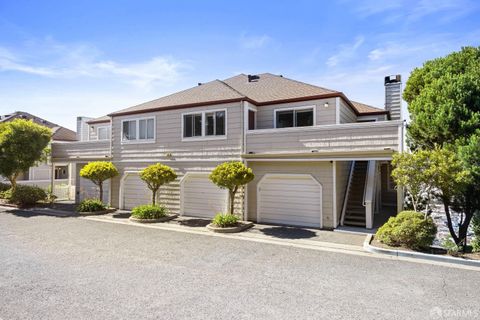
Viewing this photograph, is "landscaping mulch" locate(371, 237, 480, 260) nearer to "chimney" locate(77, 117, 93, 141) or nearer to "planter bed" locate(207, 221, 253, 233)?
"planter bed" locate(207, 221, 253, 233)

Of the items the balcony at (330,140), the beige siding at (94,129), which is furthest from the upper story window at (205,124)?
the beige siding at (94,129)

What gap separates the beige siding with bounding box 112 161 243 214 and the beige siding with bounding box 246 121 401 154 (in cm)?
247

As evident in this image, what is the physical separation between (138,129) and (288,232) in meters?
10.1

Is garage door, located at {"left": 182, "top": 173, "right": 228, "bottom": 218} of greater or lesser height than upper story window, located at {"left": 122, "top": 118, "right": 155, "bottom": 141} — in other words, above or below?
below

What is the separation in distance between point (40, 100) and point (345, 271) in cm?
1828

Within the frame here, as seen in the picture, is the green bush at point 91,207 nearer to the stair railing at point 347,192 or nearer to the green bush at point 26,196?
the green bush at point 26,196

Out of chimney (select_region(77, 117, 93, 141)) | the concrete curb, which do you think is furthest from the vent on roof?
chimney (select_region(77, 117, 93, 141))

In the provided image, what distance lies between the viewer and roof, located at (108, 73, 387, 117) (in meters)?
13.3

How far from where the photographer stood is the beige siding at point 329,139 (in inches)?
415

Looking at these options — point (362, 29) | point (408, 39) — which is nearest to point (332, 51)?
point (362, 29)

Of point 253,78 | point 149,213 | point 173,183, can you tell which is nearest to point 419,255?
point 149,213

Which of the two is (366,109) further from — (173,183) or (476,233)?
(173,183)

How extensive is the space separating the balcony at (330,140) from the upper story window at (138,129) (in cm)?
586

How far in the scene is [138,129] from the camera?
15.8 metres
